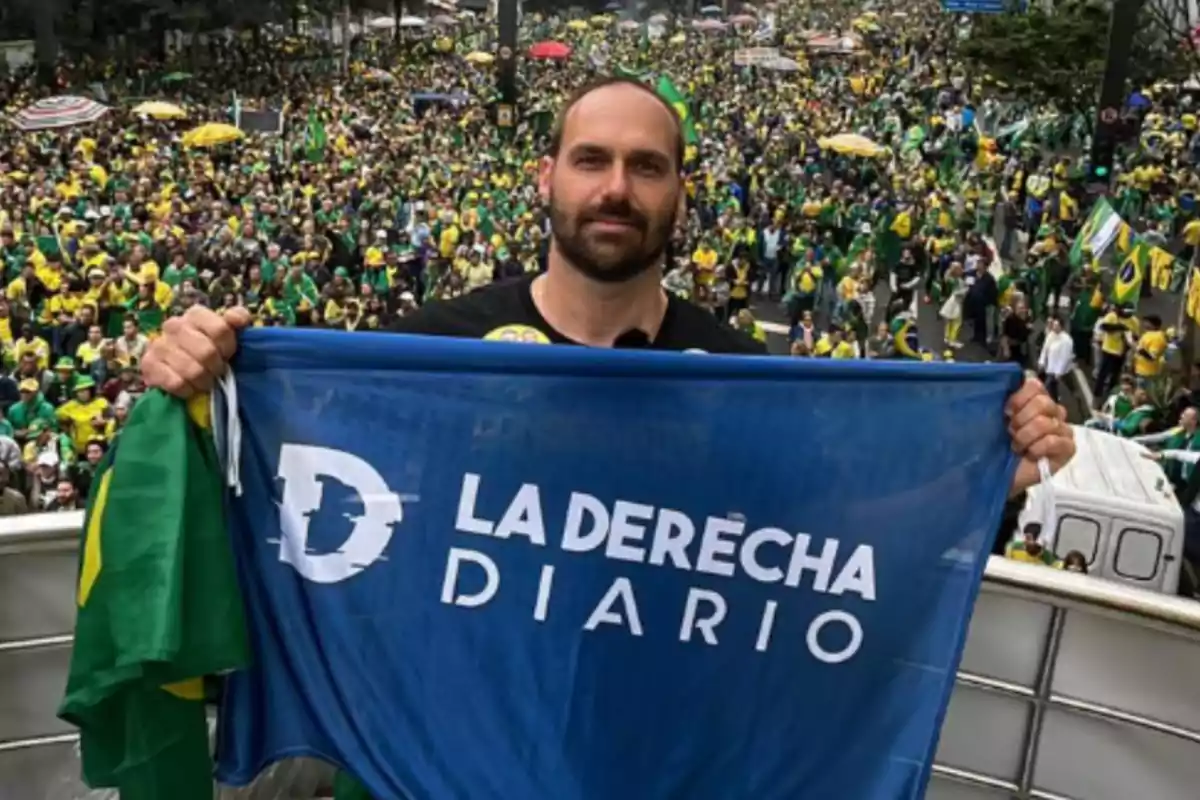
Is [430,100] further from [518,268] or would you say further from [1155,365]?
[1155,365]

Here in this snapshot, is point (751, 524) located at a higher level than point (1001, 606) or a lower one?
higher

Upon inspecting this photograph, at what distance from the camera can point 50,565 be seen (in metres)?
3.15

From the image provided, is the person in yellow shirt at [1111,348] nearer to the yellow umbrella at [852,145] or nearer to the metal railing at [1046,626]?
the yellow umbrella at [852,145]

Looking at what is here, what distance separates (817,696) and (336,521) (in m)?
0.96

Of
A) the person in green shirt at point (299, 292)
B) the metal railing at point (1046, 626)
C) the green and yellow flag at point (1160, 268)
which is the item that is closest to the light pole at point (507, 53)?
the person in green shirt at point (299, 292)

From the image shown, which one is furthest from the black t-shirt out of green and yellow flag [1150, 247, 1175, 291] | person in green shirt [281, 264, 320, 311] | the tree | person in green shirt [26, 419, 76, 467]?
the tree

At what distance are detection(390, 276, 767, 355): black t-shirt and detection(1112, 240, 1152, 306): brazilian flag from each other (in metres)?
13.2

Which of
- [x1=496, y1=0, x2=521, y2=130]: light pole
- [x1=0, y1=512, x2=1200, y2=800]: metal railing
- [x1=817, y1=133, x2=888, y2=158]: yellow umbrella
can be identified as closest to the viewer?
[x1=0, y1=512, x2=1200, y2=800]: metal railing

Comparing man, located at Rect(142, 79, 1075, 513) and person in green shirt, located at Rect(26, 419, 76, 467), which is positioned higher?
man, located at Rect(142, 79, 1075, 513)

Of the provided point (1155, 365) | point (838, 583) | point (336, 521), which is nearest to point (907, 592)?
point (838, 583)

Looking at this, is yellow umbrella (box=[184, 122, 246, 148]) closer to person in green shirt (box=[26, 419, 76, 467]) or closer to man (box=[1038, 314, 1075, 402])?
person in green shirt (box=[26, 419, 76, 467])

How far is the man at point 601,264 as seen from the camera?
2490 millimetres

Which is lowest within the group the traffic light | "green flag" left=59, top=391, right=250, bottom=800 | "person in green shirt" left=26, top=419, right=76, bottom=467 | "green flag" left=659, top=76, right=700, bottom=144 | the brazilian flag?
"person in green shirt" left=26, top=419, right=76, bottom=467

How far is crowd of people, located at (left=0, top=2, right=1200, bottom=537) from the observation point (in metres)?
14.0
